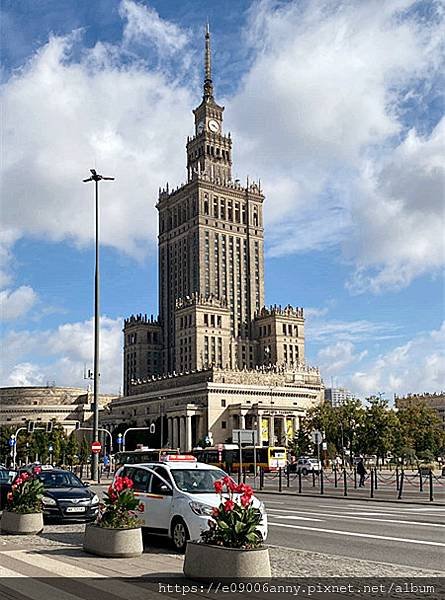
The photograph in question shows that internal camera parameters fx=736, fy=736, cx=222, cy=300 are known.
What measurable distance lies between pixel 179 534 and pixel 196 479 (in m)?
1.54

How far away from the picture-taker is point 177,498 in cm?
1513

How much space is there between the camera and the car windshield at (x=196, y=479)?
51.2 ft

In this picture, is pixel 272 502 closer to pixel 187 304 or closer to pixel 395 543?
pixel 395 543

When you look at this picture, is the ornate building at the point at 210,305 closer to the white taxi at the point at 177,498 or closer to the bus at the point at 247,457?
the bus at the point at 247,457

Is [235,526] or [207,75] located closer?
[235,526]

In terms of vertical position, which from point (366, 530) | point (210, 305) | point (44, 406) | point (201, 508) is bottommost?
point (366, 530)

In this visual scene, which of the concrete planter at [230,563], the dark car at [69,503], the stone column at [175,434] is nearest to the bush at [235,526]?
the concrete planter at [230,563]

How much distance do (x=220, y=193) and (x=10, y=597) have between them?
16760cm

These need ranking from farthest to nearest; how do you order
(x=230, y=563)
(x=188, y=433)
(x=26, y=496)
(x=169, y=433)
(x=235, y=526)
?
(x=169, y=433), (x=188, y=433), (x=26, y=496), (x=235, y=526), (x=230, y=563)

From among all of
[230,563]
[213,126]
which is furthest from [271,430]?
[230,563]

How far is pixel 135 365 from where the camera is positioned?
176500 millimetres

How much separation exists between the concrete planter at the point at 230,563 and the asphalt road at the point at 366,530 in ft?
6.51

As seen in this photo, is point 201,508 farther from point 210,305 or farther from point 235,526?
point 210,305

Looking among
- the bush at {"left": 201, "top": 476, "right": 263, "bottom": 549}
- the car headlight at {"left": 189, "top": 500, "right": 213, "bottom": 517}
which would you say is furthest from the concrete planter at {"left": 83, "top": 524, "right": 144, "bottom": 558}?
the bush at {"left": 201, "top": 476, "right": 263, "bottom": 549}
